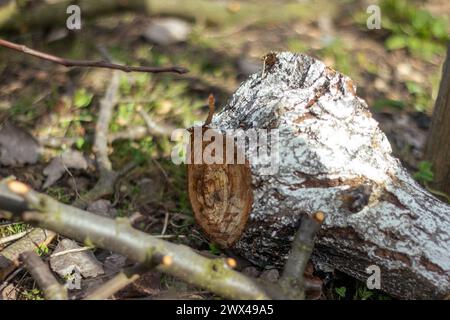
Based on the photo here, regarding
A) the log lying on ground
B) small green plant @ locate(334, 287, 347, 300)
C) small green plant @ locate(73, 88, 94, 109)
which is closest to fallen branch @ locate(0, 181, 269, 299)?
the log lying on ground

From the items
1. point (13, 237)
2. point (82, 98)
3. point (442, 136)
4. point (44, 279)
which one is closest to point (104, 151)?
point (82, 98)

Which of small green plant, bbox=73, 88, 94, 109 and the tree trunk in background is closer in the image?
the tree trunk in background

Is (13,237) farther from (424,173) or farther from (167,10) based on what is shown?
(167,10)

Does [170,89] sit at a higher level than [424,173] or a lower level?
higher

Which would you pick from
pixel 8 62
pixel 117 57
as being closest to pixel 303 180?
pixel 117 57

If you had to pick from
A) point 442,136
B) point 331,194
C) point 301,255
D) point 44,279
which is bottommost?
point 44,279

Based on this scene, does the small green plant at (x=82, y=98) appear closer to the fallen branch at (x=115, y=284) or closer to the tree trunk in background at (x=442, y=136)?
the fallen branch at (x=115, y=284)

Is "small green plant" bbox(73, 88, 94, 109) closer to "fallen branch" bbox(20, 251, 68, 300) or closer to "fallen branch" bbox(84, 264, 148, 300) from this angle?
"fallen branch" bbox(20, 251, 68, 300)
